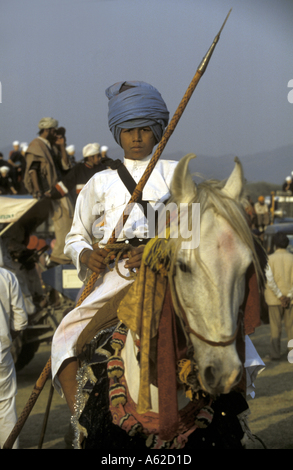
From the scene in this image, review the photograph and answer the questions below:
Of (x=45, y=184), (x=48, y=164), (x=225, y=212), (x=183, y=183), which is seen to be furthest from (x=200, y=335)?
(x=45, y=184)

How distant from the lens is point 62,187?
28.9 ft

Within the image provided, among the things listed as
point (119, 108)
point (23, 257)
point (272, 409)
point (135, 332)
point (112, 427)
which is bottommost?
point (272, 409)

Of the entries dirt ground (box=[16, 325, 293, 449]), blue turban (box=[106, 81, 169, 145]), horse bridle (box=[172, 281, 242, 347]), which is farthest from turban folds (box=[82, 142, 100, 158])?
horse bridle (box=[172, 281, 242, 347])

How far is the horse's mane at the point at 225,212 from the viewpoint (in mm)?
2305

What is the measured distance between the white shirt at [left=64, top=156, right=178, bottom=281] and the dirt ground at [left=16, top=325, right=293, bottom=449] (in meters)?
3.35

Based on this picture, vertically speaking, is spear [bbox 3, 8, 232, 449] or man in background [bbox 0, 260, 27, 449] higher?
spear [bbox 3, 8, 232, 449]

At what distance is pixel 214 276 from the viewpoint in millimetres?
2191

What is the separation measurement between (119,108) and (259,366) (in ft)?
5.64

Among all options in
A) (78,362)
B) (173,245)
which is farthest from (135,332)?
(78,362)

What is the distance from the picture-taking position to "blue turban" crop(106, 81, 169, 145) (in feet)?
10.5

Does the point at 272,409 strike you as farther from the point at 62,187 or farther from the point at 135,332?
the point at 135,332

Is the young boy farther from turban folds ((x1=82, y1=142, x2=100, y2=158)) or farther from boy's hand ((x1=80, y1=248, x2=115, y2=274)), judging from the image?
turban folds ((x1=82, y1=142, x2=100, y2=158))

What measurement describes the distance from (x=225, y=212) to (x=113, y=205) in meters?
1.14

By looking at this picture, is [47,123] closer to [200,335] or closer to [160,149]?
[160,149]
